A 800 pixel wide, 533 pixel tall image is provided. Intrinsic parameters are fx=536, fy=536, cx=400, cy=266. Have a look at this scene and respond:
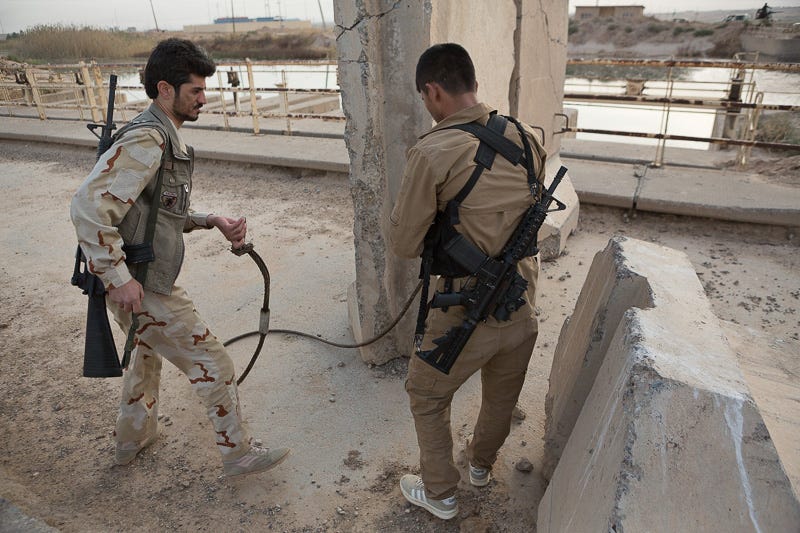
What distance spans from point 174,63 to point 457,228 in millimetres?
1188

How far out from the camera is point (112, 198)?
1817mm

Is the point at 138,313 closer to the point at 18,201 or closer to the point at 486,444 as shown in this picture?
the point at 486,444

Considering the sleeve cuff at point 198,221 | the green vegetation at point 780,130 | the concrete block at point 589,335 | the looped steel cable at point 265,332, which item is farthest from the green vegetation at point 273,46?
the concrete block at point 589,335

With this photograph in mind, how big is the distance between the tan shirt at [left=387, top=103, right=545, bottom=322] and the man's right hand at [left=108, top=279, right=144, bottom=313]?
0.93 m

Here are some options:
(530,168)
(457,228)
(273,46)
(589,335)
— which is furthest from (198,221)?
(273,46)

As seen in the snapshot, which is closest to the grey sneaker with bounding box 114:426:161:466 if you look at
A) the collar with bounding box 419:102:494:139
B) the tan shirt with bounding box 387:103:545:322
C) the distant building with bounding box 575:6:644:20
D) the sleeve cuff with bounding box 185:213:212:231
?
the sleeve cuff with bounding box 185:213:212:231

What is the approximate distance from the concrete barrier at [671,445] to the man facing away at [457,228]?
0.43 meters

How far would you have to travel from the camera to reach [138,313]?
1.98 meters

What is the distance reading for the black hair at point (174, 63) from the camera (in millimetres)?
1929

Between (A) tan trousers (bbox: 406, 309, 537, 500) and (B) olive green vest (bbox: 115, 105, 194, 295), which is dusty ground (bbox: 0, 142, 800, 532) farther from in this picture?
(B) olive green vest (bbox: 115, 105, 194, 295)

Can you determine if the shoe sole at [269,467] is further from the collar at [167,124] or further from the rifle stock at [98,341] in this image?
the collar at [167,124]

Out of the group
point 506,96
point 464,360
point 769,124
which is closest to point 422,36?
point 506,96

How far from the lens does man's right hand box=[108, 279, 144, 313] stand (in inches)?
73.6

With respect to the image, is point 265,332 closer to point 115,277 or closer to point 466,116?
point 115,277
